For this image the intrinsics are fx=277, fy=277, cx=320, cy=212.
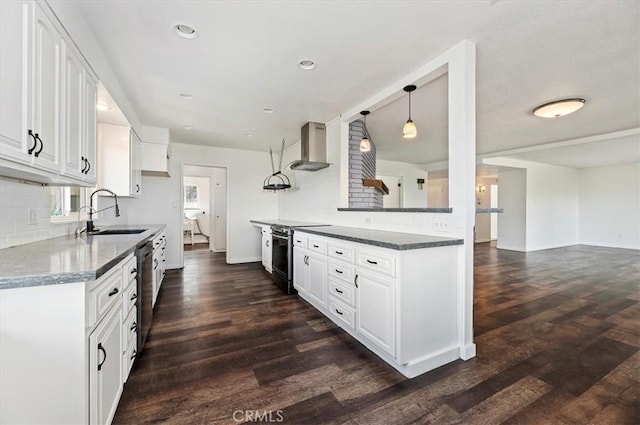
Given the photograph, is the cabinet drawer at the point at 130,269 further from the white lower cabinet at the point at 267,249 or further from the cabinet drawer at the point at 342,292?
the white lower cabinet at the point at 267,249

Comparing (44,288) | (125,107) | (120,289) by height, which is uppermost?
(125,107)

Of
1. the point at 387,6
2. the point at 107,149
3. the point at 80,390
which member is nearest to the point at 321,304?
the point at 80,390

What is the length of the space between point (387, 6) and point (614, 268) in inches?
265

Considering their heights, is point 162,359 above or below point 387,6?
below

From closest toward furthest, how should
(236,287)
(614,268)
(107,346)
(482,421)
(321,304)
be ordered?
(107,346), (482,421), (321,304), (236,287), (614,268)

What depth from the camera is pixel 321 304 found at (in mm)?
3049

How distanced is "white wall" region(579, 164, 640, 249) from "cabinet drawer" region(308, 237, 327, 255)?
386 inches

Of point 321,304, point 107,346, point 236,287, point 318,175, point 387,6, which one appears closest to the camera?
point 107,346

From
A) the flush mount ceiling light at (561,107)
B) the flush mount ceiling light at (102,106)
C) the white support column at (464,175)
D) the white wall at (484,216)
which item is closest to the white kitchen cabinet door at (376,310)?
the white support column at (464,175)

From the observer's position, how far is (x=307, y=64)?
258 cm

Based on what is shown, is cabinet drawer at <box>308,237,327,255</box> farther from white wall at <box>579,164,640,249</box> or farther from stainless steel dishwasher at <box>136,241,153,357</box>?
white wall at <box>579,164,640,249</box>

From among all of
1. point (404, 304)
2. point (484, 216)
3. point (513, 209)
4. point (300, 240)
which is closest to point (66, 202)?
point (300, 240)

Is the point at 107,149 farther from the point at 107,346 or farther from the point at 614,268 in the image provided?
the point at 614,268

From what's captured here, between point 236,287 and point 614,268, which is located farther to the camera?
point 614,268
